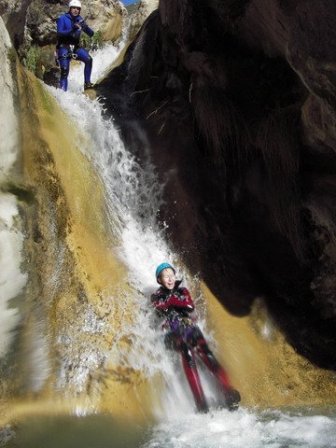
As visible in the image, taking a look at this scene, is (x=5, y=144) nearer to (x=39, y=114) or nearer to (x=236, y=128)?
(x=39, y=114)

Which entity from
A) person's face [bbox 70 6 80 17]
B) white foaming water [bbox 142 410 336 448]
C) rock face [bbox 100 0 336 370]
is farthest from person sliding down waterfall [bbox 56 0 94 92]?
white foaming water [bbox 142 410 336 448]

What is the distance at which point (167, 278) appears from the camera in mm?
6309

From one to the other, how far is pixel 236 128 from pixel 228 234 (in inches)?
59.3

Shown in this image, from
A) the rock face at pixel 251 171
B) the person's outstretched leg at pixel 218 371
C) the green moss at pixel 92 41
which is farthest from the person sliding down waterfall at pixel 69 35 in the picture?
the person's outstretched leg at pixel 218 371

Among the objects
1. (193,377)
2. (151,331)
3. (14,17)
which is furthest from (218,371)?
(14,17)

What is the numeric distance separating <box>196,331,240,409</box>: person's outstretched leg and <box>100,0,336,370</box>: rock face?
0.94 m

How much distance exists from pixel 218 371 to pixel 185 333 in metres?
0.55

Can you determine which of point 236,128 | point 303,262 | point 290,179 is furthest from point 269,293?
point 236,128

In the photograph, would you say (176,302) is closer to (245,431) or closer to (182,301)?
(182,301)

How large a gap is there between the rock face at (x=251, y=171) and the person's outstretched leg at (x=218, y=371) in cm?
94

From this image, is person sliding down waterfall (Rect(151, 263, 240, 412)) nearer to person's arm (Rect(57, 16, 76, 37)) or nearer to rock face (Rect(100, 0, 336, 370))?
rock face (Rect(100, 0, 336, 370))

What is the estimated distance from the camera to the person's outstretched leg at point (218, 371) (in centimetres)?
568

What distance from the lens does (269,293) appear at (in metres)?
7.15

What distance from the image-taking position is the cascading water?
15.5ft
